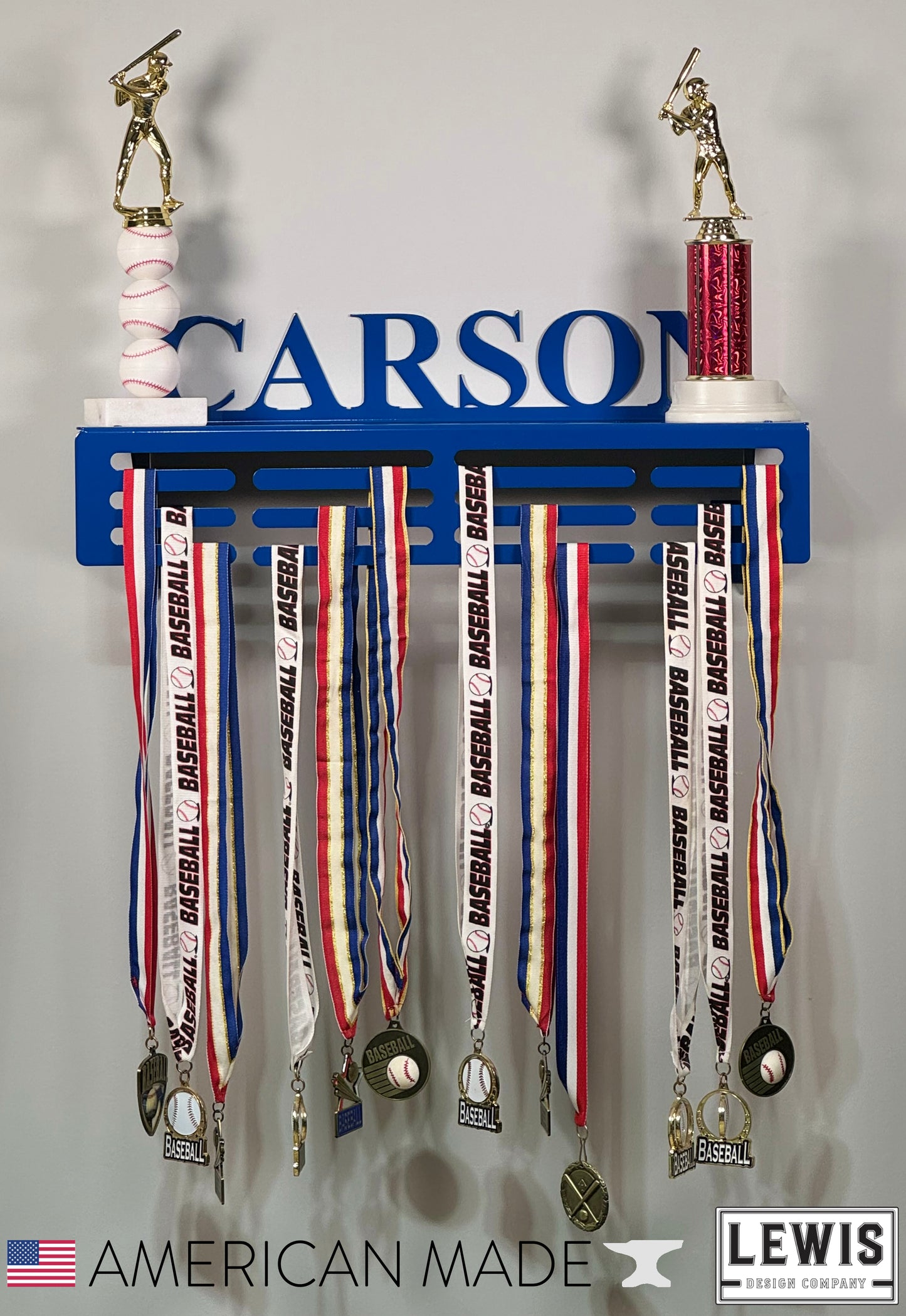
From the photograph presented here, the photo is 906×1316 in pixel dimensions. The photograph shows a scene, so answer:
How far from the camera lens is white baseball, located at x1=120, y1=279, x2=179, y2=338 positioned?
3.88ft

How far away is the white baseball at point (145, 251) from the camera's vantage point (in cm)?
118

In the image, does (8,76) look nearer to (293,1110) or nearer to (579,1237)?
(293,1110)

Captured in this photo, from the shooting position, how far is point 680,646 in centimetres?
121

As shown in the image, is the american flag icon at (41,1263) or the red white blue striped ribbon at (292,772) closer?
the red white blue striped ribbon at (292,772)

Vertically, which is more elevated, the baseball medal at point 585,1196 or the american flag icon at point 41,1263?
the baseball medal at point 585,1196

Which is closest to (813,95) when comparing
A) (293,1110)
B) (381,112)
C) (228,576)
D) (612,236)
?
(612,236)

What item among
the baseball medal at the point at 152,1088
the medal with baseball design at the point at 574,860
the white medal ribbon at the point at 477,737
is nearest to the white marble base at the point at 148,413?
the white medal ribbon at the point at 477,737

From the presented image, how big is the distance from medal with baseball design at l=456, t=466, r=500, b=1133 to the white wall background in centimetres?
10

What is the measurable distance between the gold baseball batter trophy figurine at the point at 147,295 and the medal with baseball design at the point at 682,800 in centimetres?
48

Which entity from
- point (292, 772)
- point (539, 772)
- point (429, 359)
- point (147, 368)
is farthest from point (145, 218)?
point (539, 772)

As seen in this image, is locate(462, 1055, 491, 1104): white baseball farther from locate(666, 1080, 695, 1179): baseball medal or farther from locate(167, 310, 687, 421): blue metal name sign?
locate(167, 310, 687, 421): blue metal name sign

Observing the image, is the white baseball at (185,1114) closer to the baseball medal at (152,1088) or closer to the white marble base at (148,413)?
the baseball medal at (152,1088)

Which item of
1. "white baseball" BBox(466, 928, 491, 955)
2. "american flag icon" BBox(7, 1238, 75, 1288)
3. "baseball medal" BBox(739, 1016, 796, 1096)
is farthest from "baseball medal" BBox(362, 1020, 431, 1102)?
"american flag icon" BBox(7, 1238, 75, 1288)

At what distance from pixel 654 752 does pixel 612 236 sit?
20.8 inches
